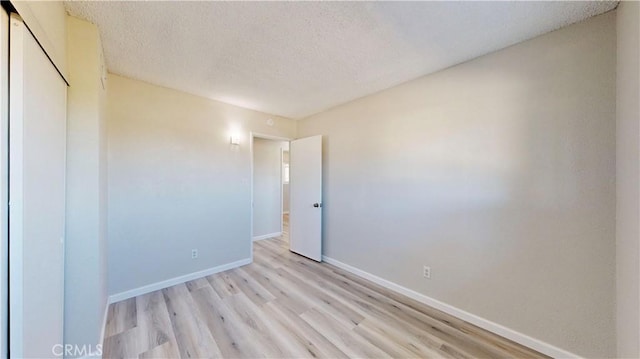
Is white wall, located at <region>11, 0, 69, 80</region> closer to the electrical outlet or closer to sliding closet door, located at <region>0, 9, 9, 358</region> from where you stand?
sliding closet door, located at <region>0, 9, 9, 358</region>

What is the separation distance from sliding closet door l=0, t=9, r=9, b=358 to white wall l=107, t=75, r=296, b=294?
1648 mm

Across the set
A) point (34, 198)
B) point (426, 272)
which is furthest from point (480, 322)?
point (34, 198)

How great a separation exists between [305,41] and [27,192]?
1.88 m

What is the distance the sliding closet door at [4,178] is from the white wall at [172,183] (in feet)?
5.41

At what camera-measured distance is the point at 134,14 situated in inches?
60.3

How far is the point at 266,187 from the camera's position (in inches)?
199

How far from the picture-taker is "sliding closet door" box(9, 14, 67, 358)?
0.96 metres

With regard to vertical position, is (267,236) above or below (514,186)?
below

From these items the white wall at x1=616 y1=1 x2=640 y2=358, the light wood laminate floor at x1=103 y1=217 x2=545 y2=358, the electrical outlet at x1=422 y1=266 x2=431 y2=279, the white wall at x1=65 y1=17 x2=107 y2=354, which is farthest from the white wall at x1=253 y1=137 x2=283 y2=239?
the white wall at x1=616 y1=1 x2=640 y2=358

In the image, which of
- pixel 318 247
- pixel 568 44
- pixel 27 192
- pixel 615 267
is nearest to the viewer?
pixel 27 192

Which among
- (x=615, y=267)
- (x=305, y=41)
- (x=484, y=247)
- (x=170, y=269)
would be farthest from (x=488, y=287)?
(x=170, y=269)

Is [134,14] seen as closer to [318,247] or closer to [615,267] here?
[318,247]

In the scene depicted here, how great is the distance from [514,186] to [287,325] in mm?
2265

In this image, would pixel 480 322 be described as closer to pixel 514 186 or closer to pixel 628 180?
pixel 514 186
